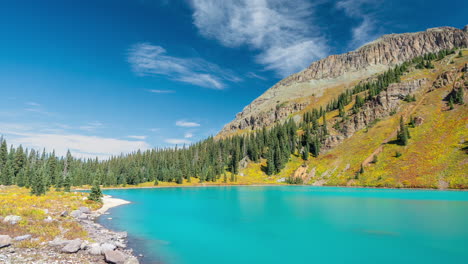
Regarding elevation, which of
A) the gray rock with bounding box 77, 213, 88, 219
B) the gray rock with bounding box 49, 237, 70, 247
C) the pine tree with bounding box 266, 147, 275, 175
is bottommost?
the gray rock with bounding box 77, 213, 88, 219

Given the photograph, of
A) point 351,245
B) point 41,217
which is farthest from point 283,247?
point 41,217

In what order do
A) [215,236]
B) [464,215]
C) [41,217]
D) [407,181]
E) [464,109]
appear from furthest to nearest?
1. [464,109]
2. [407,181]
3. [464,215]
4. [41,217]
5. [215,236]

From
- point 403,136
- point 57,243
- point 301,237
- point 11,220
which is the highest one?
point 403,136

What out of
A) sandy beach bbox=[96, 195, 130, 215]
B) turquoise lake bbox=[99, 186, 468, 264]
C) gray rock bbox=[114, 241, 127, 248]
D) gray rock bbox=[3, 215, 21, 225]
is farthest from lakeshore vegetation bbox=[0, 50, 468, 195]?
gray rock bbox=[114, 241, 127, 248]

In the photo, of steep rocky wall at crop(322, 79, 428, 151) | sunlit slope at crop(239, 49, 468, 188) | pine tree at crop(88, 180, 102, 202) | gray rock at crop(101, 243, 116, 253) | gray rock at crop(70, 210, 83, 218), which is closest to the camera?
gray rock at crop(101, 243, 116, 253)

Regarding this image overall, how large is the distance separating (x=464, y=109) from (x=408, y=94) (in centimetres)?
3890

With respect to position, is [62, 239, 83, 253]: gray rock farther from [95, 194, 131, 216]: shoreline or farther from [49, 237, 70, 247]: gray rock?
[95, 194, 131, 216]: shoreline

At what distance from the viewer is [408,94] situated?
14662 centimetres

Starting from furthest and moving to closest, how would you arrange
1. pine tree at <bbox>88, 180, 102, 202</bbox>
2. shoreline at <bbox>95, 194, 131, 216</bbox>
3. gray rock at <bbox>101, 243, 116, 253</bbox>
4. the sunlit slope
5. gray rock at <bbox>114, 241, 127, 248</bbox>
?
the sunlit slope, pine tree at <bbox>88, 180, 102, 202</bbox>, shoreline at <bbox>95, 194, 131, 216</bbox>, gray rock at <bbox>114, 241, 127, 248</bbox>, gray rock at <bbox>101, 243, 116, 253</bbox>

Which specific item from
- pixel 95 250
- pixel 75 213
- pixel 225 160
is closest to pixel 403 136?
pixel 225 160

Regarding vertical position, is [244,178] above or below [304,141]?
below

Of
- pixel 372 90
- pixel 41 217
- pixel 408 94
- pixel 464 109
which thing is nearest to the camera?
pixel 41 217

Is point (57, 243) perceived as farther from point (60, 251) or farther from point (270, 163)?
point (270, 163)

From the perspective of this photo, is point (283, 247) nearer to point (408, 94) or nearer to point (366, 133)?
point (366, 133)
